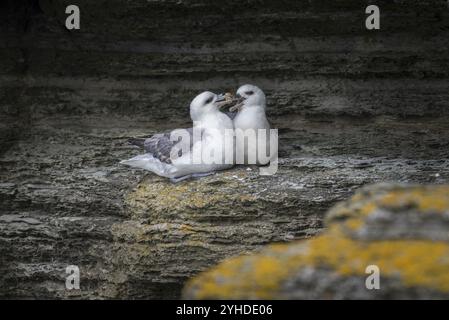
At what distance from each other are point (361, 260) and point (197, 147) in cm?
257

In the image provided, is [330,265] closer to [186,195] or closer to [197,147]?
[186,195]

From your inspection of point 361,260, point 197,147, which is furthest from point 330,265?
point 197,147

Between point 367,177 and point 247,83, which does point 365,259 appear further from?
point 247,83

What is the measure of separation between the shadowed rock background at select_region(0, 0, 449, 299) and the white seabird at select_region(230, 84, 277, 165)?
16cm

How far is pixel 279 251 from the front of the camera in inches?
122

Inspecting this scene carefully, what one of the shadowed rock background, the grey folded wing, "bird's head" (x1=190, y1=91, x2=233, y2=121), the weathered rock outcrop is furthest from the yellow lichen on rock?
the weathered rock outcrop

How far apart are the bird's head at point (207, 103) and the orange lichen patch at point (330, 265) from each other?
2535mm

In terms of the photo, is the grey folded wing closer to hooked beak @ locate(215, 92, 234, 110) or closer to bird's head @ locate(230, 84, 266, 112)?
hooked beak @ locate(215, 92, 234, 110)

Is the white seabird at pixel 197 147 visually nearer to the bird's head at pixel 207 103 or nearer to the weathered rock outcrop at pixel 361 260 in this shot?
the bird's head at pixel 207 103

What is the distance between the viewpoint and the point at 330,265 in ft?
9.61

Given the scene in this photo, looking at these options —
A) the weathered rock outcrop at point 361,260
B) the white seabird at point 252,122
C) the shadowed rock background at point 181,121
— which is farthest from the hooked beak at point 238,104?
the weathered rock outcrop at point 361,260

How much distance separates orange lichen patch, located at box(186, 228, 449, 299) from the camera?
9.24ft

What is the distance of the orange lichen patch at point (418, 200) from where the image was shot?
308 cm

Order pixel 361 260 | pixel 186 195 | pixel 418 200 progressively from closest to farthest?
pixel 361 260 → pixel 418 200 → pixel 186 195
